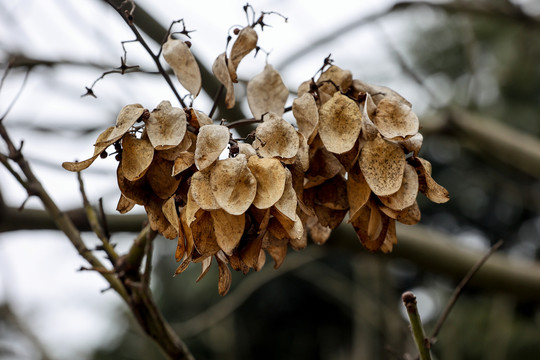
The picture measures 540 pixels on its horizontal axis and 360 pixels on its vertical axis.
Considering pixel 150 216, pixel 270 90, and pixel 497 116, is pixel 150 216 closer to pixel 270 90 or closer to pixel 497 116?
pixel 270 90

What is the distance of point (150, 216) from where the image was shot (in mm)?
484

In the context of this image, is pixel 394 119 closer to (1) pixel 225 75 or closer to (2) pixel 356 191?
(2) pixel 356 191

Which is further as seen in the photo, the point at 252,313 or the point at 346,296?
the point at 252,313

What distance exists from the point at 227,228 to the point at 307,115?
0.44ft

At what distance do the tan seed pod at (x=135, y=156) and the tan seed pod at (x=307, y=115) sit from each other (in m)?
0.13

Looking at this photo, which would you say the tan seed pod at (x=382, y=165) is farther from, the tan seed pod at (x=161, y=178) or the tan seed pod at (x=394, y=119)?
the tan seed pod at (x=161, y=178)

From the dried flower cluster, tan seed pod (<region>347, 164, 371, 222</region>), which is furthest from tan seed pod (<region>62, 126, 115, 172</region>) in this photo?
tan seed pod (<region>347, 164, 371, 222</region>)

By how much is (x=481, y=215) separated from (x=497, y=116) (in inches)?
29.3

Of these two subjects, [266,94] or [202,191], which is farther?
[266,94]

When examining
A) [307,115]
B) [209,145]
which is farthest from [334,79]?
[209,145]

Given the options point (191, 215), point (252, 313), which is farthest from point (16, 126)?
point (252, 313)

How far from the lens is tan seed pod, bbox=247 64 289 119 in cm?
56

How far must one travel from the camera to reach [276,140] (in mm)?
460

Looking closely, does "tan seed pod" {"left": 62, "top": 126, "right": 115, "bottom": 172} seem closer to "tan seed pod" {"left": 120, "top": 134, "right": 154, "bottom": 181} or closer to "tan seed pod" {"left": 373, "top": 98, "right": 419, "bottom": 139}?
"tan seed pod" {"left": 120, "top": 134, "right": 154, "bottom": 181}
